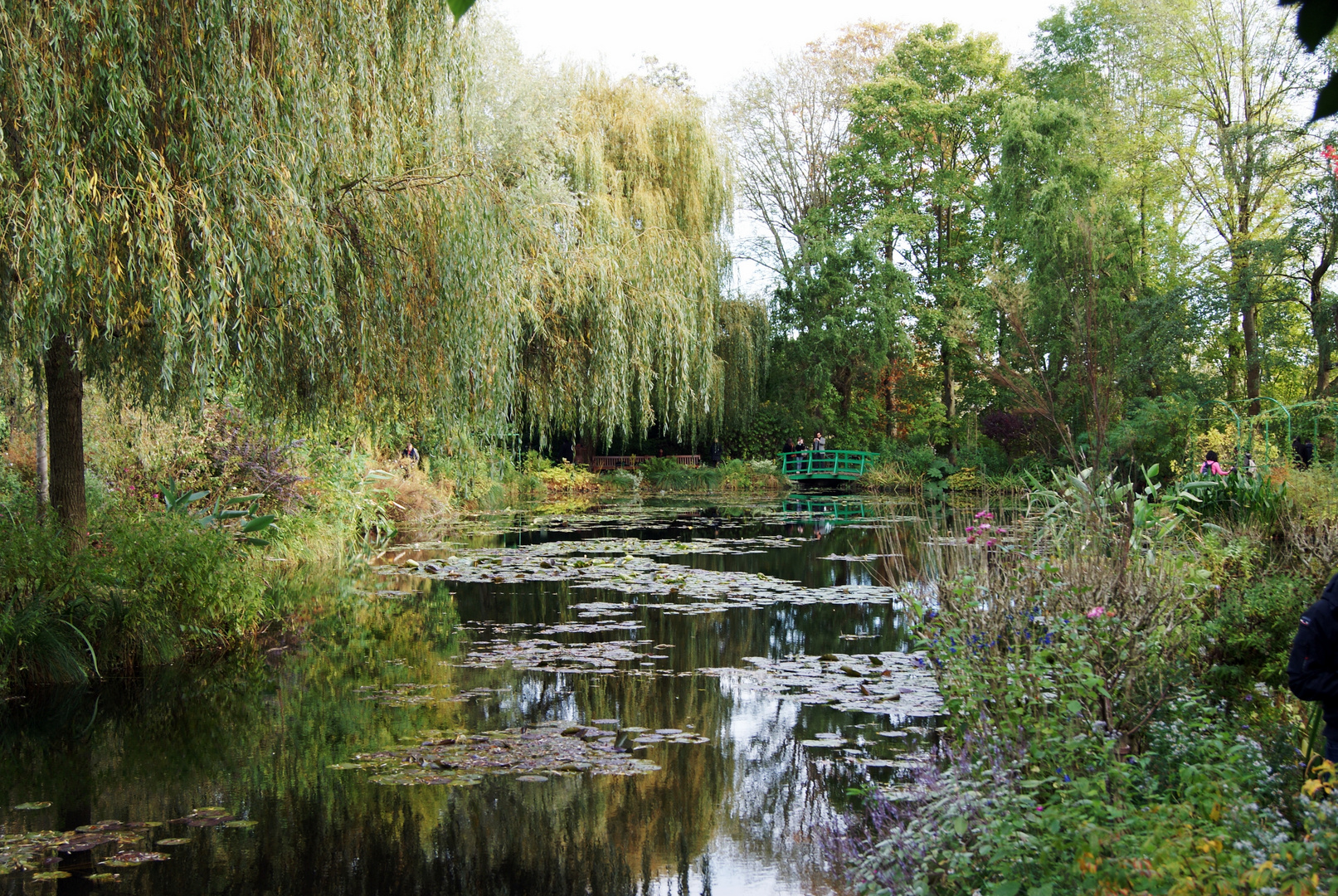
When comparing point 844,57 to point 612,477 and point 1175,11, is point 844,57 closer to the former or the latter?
point 1175,11

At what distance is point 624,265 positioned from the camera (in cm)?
1376

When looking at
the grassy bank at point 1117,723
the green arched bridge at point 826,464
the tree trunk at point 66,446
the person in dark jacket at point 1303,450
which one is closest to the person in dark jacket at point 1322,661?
the grassy bank at point 1117,723

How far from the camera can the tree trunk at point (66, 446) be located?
25.4 ft

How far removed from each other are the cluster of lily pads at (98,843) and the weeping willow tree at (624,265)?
266 inches

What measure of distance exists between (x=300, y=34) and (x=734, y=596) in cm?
642

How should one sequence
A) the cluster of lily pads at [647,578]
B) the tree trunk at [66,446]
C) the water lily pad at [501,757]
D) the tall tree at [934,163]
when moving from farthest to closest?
the tall tree at [934,163], the cluster of lily pads at [647,578], the tree trunk at [66,446], the water lily pad at [501,757]

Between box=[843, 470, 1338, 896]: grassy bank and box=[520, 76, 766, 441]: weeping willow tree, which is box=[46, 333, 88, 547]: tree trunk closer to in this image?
box=[520, 76, 766, 441]: weeping willow tree

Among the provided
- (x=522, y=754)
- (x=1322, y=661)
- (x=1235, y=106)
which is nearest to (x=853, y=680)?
(x=522, y=754)

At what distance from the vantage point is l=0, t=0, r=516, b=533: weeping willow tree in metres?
5.96

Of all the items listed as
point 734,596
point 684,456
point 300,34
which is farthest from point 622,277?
point 684,456

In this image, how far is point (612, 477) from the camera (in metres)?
A: 27.2

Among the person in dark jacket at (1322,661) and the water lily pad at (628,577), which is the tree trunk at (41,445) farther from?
the person in dark jacket at (1322,661)

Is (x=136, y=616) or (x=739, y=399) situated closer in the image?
(x=136, y=616)

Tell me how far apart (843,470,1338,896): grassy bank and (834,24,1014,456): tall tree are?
72.5 feet
